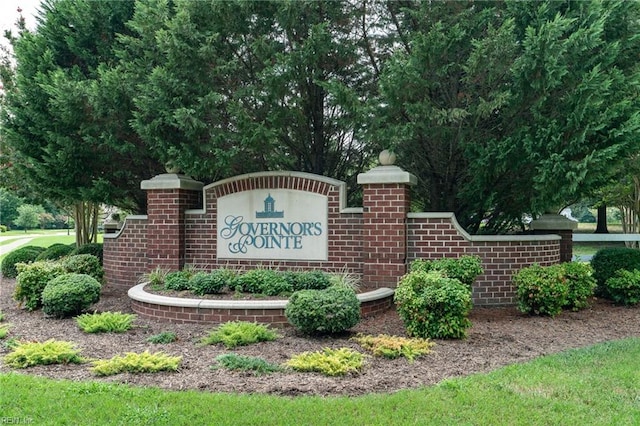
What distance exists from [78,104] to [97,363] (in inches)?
212

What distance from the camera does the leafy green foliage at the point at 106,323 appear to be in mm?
6180

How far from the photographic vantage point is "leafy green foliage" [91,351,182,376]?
14.9 ft

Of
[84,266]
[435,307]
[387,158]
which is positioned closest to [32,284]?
Result: [84,266]

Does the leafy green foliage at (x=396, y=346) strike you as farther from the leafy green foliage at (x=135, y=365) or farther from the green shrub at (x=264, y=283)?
the leafy green foliage at (x=135, y=365)

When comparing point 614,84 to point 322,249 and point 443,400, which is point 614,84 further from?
point 443,400

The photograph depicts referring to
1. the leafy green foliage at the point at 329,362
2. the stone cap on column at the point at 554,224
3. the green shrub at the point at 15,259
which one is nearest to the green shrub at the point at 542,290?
the stone cap on column at the point at 554,224

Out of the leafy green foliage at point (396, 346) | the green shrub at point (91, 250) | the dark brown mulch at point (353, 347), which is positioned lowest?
the dark brown mulch at point (353, 347)

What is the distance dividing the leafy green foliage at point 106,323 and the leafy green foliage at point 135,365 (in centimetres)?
152

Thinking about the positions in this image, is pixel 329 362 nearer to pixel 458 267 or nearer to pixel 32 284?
pixel 458 267

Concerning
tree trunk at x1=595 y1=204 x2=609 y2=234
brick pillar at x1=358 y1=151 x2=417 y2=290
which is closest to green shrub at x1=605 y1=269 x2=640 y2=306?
brick pillar at x1=358 y1=151 x2=417 y2=290

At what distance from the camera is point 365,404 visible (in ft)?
12.3

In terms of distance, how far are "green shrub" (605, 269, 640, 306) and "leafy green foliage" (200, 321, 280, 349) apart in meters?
5.70

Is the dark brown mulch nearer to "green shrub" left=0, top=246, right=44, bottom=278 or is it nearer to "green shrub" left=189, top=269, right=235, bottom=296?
"green shrub" left=189, top=269, right=235, bottom=296

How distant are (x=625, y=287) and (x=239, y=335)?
20.4ft
